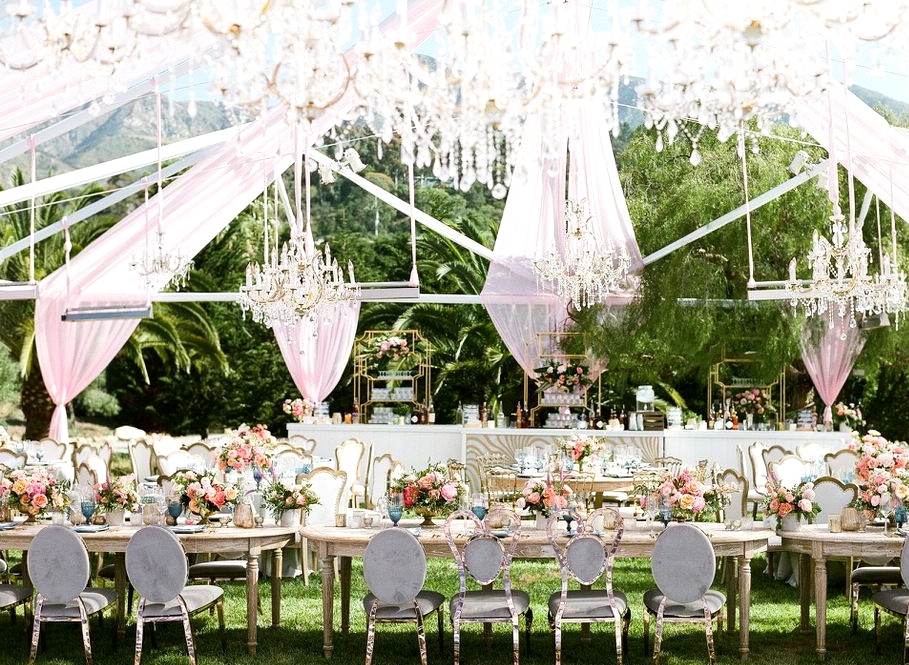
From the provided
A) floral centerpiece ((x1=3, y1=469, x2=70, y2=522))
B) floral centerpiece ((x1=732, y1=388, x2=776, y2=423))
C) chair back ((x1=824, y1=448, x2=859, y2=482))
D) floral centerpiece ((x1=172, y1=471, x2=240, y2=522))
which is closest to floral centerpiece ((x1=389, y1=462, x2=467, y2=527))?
floral centerpiece ((x1=172, y1=471, x2=240, y2=522))

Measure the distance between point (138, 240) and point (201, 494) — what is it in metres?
5.05

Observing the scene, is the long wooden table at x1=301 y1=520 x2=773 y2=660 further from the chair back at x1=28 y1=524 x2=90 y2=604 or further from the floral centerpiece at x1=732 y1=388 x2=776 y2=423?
the floral centerpiece at x1=732 y1=388 x2=776 y2=423

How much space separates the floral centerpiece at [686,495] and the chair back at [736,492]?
5.58 ft

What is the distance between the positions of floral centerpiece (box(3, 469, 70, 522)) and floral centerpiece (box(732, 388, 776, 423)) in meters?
9.95

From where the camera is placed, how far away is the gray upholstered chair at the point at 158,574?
265 inches

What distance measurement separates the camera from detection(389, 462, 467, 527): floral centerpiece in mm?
7500

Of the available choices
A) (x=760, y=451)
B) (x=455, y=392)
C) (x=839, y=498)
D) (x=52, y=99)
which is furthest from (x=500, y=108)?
(x=455, y=392)

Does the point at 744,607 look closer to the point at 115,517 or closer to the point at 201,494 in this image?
the point at 201,494

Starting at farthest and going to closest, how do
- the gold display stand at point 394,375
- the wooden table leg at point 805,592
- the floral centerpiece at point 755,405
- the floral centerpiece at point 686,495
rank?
the gold display stand at point 394,375 < the floral centerpiece at point 755,405 < the wooden table leg at point 805,592 < the floral centerpiece at point 686,495

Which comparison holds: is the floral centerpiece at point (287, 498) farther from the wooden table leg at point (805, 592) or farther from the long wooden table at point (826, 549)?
the wooden table leg at point (805, 592)

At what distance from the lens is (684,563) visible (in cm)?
674

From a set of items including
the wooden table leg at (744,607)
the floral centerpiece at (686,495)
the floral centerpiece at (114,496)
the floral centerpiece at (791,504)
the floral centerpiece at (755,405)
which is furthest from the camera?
the floral centerpiece at (755,405)

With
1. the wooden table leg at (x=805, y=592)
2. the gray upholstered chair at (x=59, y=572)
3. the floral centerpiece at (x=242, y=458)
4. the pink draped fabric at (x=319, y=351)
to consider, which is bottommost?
the wooden table leg at (x=805, y=592)

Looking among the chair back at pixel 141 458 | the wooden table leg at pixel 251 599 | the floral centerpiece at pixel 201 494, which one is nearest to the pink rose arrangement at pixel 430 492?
the wooden table leg at pixel 251 599
